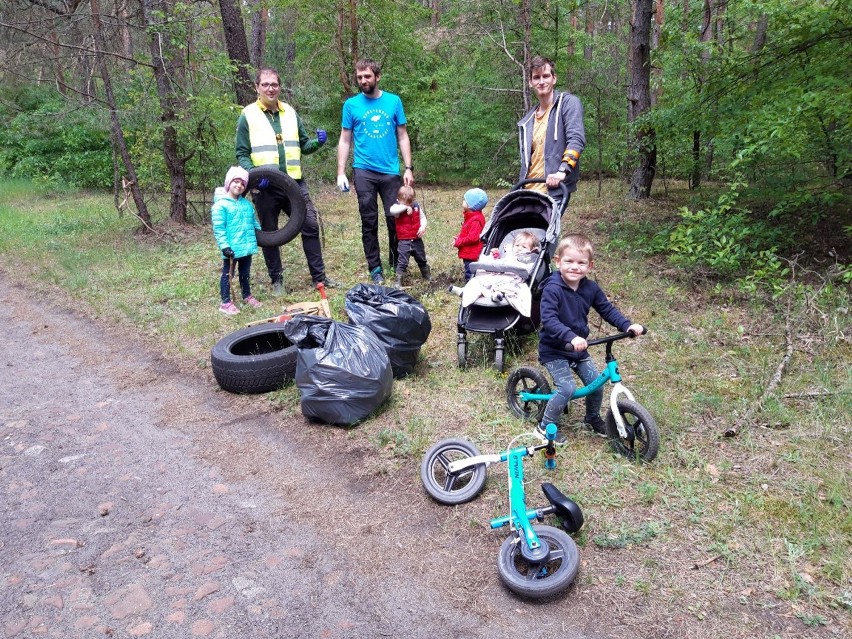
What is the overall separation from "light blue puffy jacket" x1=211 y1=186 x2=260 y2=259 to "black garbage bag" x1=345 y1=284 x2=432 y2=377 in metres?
2.00

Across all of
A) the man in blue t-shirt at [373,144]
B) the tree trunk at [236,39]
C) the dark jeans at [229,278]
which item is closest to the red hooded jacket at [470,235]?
the man in blue t-shirt at [373,144]

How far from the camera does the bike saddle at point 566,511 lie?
9.13 ft

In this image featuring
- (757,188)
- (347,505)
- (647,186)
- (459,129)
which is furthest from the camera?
(459,129)

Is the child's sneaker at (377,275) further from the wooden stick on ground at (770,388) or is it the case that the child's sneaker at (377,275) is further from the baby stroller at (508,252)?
the wooden stick on ground at (770,388)

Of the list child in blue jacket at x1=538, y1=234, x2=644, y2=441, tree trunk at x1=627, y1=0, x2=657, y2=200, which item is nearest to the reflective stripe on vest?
child in blue jacket at x1=538, y1=234, x2=644, y2=441

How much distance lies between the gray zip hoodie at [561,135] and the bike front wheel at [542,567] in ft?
10.5

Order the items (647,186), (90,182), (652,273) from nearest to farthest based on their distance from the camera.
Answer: (652,273) → (647,186) → (90,182)

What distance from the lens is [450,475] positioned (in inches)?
131

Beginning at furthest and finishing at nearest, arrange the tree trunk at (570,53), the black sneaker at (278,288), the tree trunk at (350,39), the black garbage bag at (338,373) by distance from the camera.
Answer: the tree trunk at (570,53), the tree trunk at (350,39), the black sneaker at (278,288), the black garbage bag at (338,373)

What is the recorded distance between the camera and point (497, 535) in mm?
3006

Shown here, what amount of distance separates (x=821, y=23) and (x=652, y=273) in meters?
2.86

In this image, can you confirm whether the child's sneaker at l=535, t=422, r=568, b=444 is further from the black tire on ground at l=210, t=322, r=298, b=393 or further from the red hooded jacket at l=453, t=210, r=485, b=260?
the red hooded jacket at l=453, t=210, r=485, b=260

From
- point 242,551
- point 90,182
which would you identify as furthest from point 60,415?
point 90,182

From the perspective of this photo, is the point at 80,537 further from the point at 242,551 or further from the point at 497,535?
the point at 497,535
